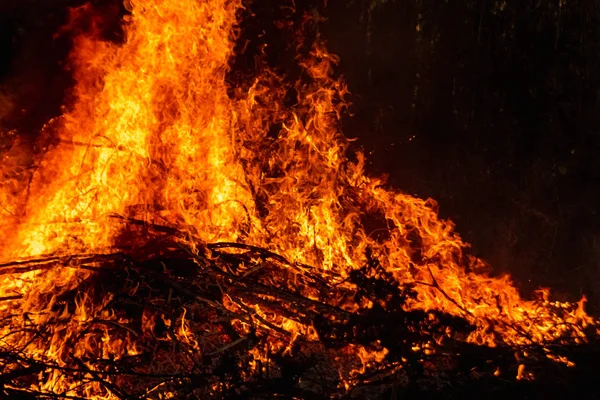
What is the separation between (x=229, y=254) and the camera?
458 centimetres

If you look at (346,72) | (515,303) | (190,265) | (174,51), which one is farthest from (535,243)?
(174,51)

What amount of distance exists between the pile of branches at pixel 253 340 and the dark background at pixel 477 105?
1.67 m

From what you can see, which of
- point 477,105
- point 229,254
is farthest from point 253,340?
point 477,105

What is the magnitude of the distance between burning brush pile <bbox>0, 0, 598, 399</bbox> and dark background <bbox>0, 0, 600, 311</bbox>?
0.26 metres

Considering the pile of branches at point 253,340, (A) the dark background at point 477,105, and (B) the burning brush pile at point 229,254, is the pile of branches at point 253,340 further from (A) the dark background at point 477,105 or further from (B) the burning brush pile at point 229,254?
(A) the dark background at point 477,105

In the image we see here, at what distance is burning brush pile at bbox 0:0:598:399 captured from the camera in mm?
3492

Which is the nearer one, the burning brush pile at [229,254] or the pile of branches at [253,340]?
the pile of branches at [253,340]

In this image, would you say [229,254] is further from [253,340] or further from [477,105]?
[477,105]

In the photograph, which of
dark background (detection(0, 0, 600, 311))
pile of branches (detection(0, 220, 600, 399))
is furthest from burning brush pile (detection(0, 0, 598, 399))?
dark background (detection(0, 0, 600, 311))

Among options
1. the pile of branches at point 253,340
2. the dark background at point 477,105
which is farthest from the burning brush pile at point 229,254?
the dark background at point 477,105

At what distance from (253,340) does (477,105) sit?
3.58m

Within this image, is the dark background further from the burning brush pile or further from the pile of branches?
the pile of branches

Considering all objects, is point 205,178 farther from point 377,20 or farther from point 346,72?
point 377,20

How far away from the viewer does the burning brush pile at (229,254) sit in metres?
3.49
